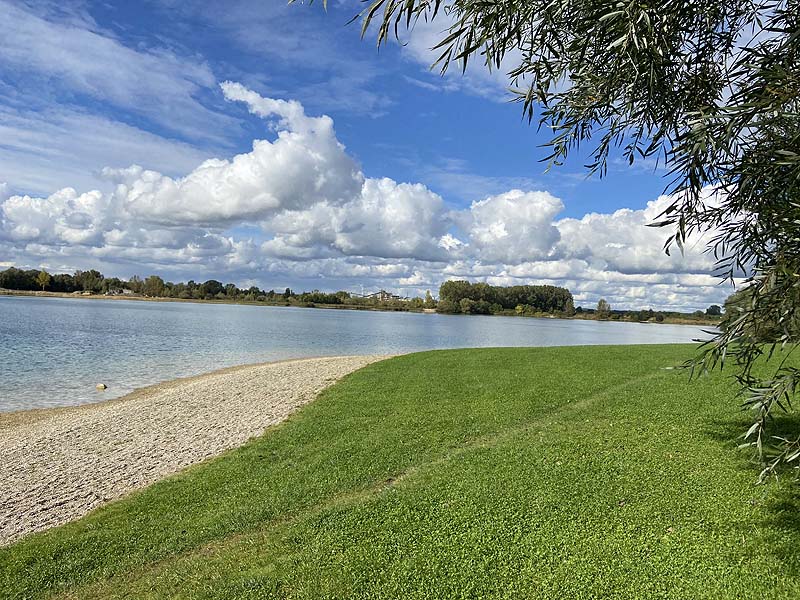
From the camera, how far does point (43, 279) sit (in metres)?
157

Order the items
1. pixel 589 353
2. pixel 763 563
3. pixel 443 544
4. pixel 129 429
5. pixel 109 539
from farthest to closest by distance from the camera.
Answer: pixel 589 353 < pixel 129 429 < pixel 109 539 < pixel 443 544 < pixel 763 563

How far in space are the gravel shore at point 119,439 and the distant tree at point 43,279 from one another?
166732mm

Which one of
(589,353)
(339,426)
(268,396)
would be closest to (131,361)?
(268,396)

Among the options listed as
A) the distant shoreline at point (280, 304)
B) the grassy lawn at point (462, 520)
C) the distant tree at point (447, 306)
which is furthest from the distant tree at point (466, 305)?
the grassy lawn at point (462, 520)

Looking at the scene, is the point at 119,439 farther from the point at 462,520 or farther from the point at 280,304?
the point at 280,304

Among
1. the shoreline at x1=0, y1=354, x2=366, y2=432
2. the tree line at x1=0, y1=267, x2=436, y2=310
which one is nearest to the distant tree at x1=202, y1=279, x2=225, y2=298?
the tree line at x1=0, y1=267, x2=436, y2=310

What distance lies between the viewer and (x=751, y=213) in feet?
14.5

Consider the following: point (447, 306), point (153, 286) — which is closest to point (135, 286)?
point (153, 286)

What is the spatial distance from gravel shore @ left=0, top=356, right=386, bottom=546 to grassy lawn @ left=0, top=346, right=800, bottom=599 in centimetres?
122

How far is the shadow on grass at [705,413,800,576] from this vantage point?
5125mm

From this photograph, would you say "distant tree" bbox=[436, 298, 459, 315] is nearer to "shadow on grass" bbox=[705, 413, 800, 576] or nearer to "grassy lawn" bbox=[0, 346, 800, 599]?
"grassy lawn" bbox=[0, 346, 800, 599]

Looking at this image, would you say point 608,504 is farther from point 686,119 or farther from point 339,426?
point 339,426

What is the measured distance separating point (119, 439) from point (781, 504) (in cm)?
1503

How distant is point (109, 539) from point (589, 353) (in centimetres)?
2107
